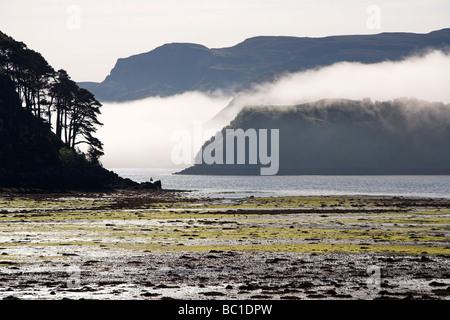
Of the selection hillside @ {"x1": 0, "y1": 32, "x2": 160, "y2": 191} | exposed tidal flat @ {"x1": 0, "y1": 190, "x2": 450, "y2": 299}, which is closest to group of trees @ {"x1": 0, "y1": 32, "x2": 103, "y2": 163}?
hillside @ {"x1": 0, "y1": 32, "x2": 160, "y2": 191}

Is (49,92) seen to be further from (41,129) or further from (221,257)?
(221,257)

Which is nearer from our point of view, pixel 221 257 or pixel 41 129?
pixel 221 257

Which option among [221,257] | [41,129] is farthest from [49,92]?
[221,257]

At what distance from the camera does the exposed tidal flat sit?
2598 cm

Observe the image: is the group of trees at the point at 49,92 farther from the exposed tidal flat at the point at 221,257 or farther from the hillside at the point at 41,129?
the exposed tidal flat at the point at 221,257

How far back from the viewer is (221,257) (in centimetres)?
3606

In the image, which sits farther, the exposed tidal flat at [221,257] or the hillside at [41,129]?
the hillside at [41,129]

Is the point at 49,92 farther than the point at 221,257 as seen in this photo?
Yes

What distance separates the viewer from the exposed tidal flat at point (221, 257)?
85.3ft

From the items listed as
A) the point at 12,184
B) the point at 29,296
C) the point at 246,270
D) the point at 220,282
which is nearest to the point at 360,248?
the point at 246,270

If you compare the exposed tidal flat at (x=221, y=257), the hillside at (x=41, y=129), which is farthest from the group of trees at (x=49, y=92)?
the exposed tidal flat at (x=221, y=257)

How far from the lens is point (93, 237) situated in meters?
46.8

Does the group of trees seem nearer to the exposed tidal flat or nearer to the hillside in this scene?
the hillside
